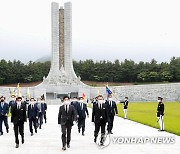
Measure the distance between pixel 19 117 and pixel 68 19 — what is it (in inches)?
2043

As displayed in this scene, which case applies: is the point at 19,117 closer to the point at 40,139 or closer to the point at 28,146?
the point at 28,146

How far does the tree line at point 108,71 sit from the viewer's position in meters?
70.4

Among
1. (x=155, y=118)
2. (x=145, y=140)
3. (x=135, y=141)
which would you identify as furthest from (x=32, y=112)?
(x=155, y=118)

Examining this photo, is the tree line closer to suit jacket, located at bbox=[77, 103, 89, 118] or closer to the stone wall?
the stone wall

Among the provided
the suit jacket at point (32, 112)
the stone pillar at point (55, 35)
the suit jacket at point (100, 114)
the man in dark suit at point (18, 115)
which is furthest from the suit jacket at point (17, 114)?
the stone pillar at point (55, 35)

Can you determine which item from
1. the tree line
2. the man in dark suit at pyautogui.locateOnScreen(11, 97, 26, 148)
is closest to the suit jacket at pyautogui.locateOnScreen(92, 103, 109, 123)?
the man in dark suit at pyautogui.locateOnScreen(11, 97, 26, 148)

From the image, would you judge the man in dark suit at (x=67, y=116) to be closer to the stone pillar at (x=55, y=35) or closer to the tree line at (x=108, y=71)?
the stone pillar at (x=55, y=35)

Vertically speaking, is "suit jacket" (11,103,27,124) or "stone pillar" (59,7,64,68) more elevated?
"stone pillar" (59,7,64,68)

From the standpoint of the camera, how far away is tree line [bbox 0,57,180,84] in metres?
70.4

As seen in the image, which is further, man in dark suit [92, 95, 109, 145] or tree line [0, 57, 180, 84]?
tree line [0, 57, 180, 84]

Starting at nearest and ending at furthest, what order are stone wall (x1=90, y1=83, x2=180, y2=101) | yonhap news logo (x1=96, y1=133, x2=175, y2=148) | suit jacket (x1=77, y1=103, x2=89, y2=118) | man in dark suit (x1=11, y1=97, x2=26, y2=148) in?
man in dark suit (x1=11, y1=97, x2=26, y2=148), yonhap news logo (x1=96, y1=133, x2=175, y2=148), suit jacket (x1=77, y1=103, x2=89, y2=118), stone wall (x1=90, y1=83, x2=180, y2=101)

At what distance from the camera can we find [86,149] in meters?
9.34

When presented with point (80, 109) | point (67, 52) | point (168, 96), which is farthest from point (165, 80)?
point (80, 109)

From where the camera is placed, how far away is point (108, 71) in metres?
75.8
